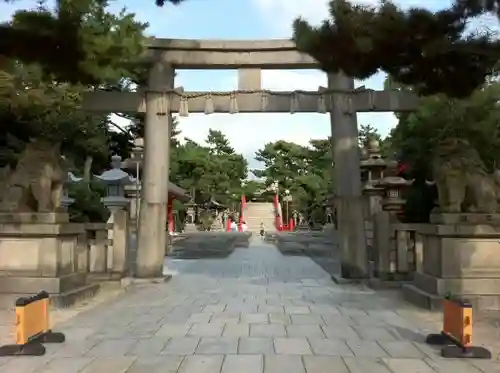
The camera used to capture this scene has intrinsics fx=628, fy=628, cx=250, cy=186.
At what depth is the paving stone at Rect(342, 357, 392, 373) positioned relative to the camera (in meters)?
5.66

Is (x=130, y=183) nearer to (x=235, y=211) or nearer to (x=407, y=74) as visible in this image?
(x=407, y=74)

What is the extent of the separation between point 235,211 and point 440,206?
Answer: 4696 centimetres

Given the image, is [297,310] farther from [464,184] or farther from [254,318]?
[464,184]

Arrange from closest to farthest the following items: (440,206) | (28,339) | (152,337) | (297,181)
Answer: (28,339) < (152,337) < (440,206) < (297,181)

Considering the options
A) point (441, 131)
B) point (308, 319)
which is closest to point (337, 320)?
point (308, 319)

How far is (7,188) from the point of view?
33.4 feet

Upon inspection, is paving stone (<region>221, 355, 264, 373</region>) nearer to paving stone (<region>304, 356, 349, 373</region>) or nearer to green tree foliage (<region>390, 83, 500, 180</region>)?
paving stone (<region>304, 356, 349, 373</region>)

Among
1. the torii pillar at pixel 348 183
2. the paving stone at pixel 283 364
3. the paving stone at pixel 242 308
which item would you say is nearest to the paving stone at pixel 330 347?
the paving stone at pixel 283 364

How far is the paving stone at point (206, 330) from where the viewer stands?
737cm

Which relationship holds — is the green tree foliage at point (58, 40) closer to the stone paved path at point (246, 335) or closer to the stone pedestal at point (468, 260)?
the stone paved path at point (246, 335)

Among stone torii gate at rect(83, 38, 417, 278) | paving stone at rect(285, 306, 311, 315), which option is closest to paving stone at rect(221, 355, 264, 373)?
paving stone at rect(285, 306, 311, 315)

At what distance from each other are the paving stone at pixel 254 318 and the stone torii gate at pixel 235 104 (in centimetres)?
475

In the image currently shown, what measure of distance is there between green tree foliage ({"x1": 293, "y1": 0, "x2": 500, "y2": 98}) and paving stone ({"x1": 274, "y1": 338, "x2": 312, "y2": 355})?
3.27 m

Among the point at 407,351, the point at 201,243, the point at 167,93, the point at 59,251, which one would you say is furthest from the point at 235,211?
the point at 407,351
